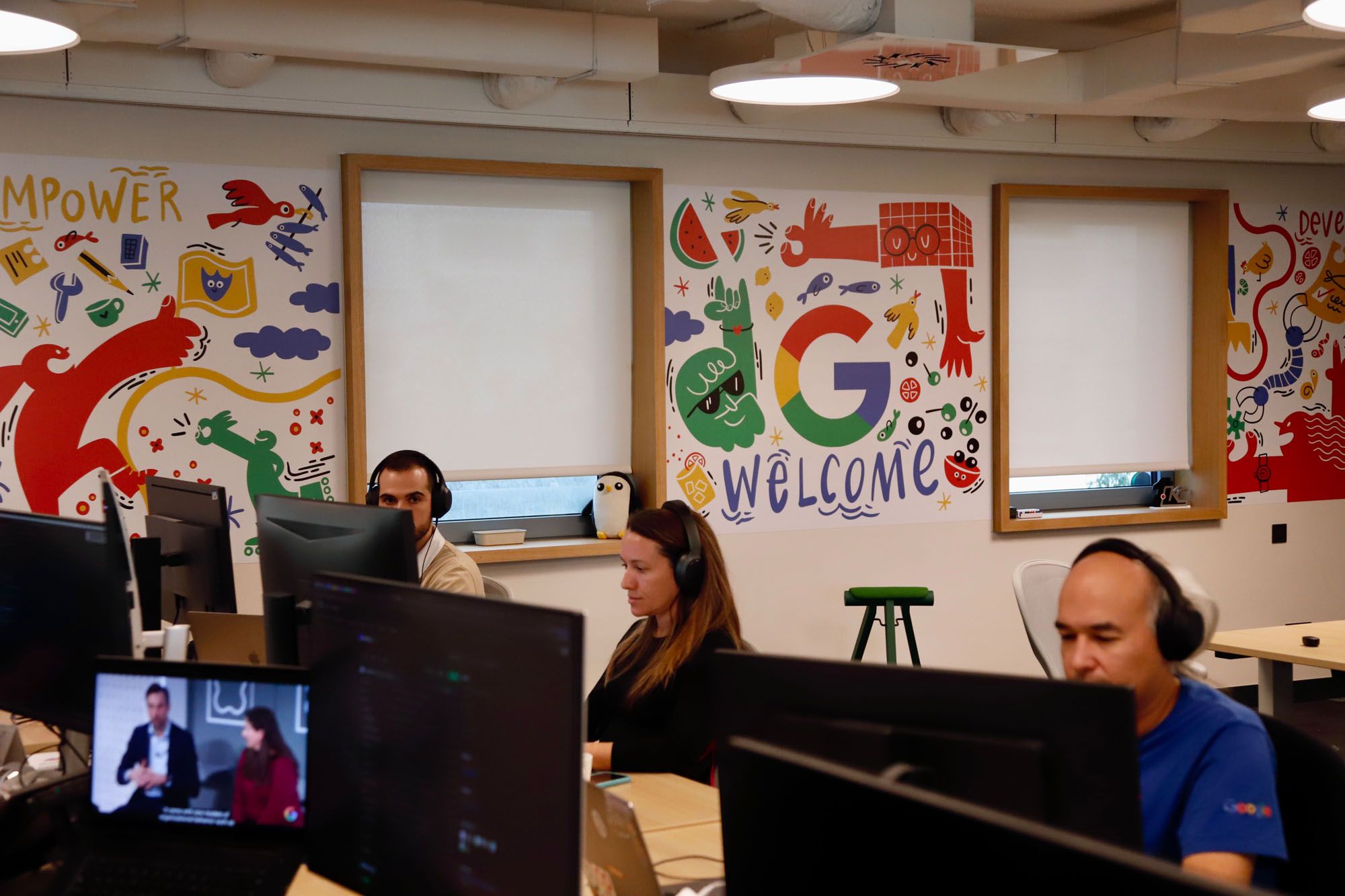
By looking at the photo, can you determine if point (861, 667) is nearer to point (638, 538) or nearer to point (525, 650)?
point (525, 650)

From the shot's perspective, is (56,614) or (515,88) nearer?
(56,614)

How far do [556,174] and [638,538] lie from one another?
8.19ft

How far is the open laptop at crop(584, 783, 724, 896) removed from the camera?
1.85 metres

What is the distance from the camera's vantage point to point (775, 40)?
4973 millimetres

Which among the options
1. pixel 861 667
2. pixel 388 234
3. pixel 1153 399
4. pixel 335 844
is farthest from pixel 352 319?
pixel 1153 399

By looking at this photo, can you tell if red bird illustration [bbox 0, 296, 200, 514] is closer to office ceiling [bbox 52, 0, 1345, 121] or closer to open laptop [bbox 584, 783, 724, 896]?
office ceiling [bbox 52, 0, 1345, 121]

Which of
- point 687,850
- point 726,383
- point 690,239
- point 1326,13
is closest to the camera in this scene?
point 687,850

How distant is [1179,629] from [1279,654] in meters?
2.44

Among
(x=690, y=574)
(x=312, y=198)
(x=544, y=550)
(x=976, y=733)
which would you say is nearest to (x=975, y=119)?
(x=544, y=550)

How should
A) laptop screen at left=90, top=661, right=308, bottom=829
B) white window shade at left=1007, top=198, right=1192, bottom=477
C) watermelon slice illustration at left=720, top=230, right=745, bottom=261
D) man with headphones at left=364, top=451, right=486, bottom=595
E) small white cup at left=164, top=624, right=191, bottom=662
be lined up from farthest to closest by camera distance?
white window shade at left=1007, top=198, right=1192, bottom=477 < watermelon slice illustration at left=720, top=230, right=745, bottom=261 < man with headphones at left=364, top=451, right=486, bottom=595 < small white cup at left=164, top=624, right=191, bottom=662 < laptop screen at left=90, top=661, right=308, bottom=829

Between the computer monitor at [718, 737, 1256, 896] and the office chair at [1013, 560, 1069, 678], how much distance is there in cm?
315

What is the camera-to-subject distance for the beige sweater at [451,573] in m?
3.37

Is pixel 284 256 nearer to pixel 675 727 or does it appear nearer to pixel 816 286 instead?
pixel 816 286

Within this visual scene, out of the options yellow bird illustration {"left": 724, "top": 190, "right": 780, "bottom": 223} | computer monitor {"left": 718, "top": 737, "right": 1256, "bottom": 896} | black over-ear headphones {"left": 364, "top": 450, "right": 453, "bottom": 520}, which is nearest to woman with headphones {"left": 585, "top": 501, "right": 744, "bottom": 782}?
black over-ear headphones {"left": 364, "top": 450, "right": 453, "bottom": 520}
